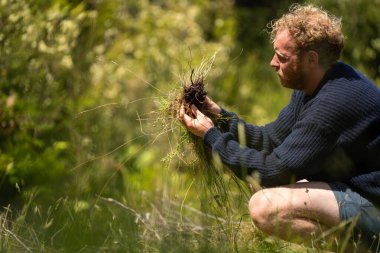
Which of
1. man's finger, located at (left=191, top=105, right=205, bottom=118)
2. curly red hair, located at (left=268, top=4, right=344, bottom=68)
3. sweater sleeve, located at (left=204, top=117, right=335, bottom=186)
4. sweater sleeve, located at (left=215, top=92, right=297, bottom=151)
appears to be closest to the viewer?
sweater sleeve, located at (left=204, top=117, right=335, bottom=186)

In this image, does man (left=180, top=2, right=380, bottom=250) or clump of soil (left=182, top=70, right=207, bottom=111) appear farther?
clump of soil (left=182, top=70, right=207, bottom=111)

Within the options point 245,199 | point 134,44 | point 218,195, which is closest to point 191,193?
point 245,199

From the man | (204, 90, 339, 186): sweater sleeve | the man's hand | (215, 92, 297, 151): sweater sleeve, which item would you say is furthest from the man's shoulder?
the man's hand

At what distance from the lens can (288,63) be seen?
3.79 metres

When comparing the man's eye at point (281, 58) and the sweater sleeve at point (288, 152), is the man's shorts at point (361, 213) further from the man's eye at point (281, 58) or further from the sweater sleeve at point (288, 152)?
the man's eye at point (281, 58)

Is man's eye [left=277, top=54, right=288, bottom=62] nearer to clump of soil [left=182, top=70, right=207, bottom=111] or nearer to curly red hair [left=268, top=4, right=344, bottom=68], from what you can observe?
curly red hair [left=268, top=4, right=344, bottom=68]

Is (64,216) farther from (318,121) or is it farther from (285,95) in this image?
(285,95)

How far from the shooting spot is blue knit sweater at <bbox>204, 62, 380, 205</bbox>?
11.6 feet

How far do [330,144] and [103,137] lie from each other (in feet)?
8.04

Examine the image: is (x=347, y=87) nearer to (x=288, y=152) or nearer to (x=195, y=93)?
(x=288, y=152)

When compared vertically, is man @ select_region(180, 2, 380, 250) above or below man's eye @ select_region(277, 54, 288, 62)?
below

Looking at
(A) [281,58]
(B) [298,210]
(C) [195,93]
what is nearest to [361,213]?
(B) [298,210]

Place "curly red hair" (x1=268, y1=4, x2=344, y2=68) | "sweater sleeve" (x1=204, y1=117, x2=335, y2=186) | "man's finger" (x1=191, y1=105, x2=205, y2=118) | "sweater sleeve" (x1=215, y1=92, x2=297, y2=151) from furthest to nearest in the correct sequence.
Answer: "sweater sleeve" (x1=215, y1=92, x2=297, y2=151) → "man's finger" (x1=191, y1=105, x2=205, y2=118) → "curly red hair" (x1=268, y1=4, x2=344, y2=68) → "sweater sleeve" (x1=204, y1=117, x2=335, y2=186)

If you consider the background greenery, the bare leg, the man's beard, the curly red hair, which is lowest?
the background greenery
